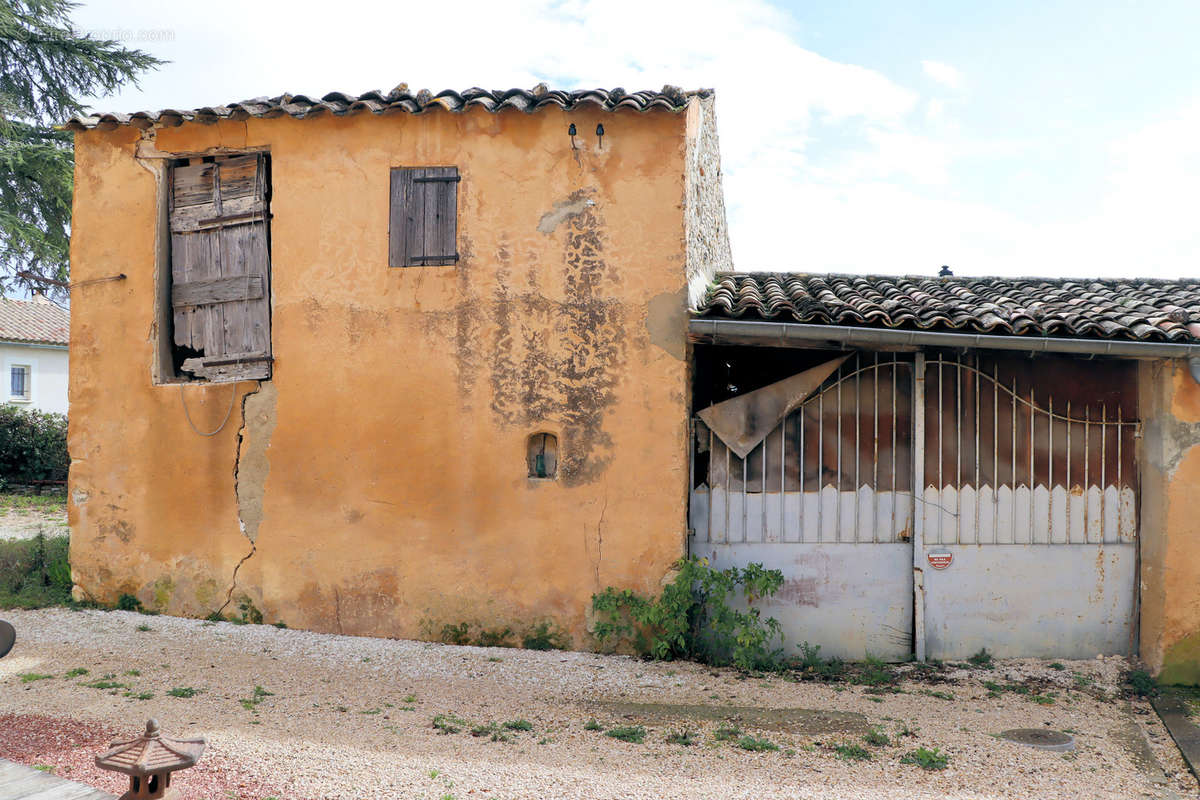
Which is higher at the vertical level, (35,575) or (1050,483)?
(1050,483)

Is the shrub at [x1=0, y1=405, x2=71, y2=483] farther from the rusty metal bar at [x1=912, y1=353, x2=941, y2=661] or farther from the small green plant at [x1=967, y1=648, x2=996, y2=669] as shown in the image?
the small green plant at [x1=967, y1=648, x2=996, y2=669]

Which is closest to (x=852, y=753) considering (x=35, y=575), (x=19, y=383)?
(x=35, y=575)

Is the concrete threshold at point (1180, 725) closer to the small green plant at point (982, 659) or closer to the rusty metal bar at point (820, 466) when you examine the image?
the small green plant at point (982, 659)

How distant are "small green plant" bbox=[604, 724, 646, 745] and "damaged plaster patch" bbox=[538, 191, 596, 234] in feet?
13.1

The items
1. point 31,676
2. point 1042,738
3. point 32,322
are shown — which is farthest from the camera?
point 32,322

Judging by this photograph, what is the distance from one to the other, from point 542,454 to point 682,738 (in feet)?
9.09

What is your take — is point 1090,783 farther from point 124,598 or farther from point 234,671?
point 124,598

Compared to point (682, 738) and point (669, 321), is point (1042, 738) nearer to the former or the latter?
point (682, 738)

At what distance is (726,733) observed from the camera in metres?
5.30

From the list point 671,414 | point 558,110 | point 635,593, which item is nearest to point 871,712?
point 635,593

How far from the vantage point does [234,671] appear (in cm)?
625

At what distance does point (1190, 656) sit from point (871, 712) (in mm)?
2797

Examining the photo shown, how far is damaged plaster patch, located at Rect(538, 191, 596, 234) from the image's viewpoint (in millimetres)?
Answer: 7094

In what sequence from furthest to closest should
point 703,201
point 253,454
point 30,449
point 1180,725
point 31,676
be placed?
1. point 30,449
2. point 703,201
3. point 253,454
4. point 31,676
5. point 1180,725
